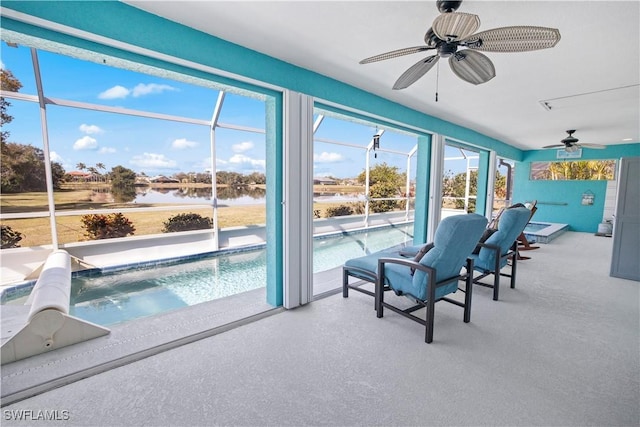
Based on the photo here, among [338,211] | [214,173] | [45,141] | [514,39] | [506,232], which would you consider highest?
[514,39]

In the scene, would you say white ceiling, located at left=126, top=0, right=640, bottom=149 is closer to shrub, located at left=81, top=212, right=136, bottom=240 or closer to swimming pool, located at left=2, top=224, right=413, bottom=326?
swimming pool, located at left=2, top=224, right=413, bottom=326

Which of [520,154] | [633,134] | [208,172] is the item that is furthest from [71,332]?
[520,154]

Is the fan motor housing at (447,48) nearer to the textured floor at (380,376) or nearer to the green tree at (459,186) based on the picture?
the textured floor at (380,376)

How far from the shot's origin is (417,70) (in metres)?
1.99

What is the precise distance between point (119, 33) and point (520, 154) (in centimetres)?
1022

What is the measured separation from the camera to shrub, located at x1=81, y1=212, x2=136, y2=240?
15.7 ft

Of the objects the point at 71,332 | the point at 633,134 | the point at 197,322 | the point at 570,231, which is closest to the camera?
the point at 71,332

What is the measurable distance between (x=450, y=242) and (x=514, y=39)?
4.47ft

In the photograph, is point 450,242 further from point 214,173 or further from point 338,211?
point 338,211

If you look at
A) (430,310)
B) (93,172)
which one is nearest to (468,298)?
(430,310)

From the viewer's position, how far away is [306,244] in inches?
113

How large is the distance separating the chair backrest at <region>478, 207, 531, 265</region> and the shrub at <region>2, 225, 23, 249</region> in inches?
243

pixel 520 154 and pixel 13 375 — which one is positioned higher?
pixel 520 154

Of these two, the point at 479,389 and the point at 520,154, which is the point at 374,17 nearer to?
the point at 479,389
